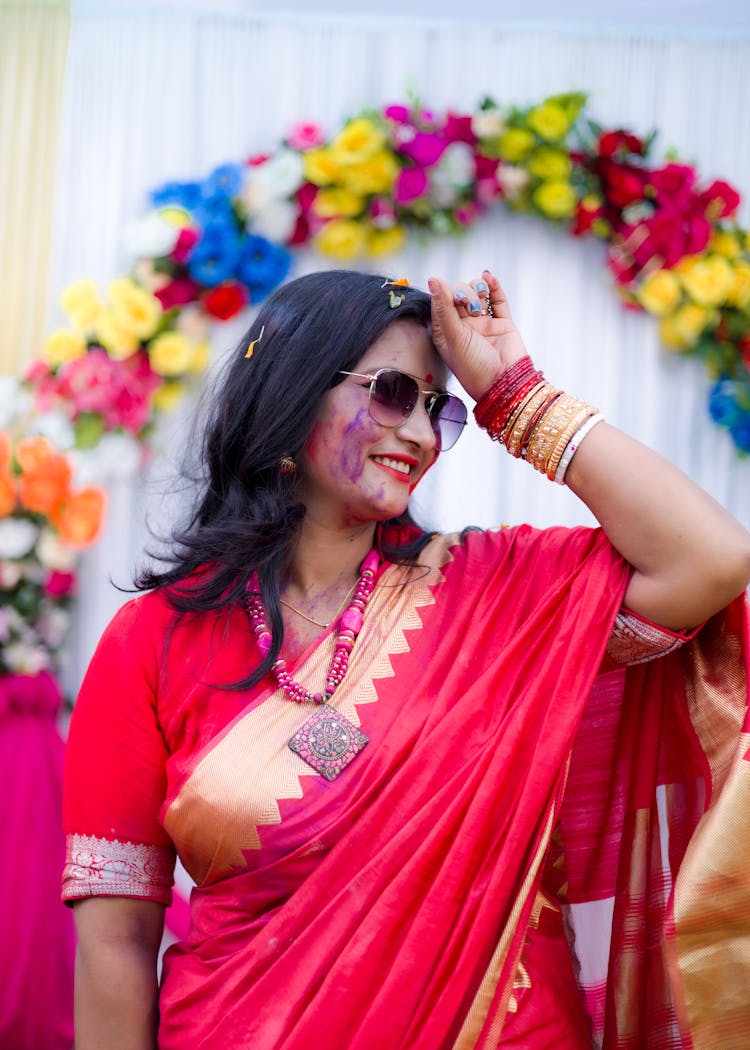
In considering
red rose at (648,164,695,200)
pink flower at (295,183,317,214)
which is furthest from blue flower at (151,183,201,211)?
red rose at (648,164,695,200)

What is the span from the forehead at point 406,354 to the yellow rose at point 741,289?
212 cm

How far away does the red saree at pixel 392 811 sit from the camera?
5.09 ft

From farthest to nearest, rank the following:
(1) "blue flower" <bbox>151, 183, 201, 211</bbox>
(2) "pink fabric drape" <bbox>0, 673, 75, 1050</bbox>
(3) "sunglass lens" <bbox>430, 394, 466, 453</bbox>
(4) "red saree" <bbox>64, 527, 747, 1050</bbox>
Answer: (1) "blue flower" <bbox>151, 183, 201, 211</bbox>
(2) "pink fabric drape" <bbox>0, 673, 75, 1050</bbox>
(3) "sunglass lens" <bbox>430, 394, 466, 453</bbox>
(4) "red saree" <bbox>64, 527, 747, 1050</bbox>

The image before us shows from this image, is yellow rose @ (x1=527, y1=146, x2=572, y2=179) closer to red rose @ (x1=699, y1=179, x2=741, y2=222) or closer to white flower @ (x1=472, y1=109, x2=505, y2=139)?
white flower @ (x1=472, y1=109, x2=505, y2=139)

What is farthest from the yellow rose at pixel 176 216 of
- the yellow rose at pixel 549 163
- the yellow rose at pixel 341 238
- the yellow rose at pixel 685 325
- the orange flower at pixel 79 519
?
the yellow rose at pixel 685 325

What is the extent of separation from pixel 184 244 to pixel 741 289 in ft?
6.15

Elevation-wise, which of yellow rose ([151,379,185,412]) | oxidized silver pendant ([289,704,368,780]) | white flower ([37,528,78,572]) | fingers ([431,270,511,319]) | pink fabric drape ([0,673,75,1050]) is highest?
fingers ([431,270,511,319])

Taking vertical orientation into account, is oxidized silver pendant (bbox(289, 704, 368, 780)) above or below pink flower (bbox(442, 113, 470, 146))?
below

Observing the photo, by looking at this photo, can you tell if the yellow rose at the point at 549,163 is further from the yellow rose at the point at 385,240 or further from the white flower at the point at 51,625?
the white flower at the point at 51,625

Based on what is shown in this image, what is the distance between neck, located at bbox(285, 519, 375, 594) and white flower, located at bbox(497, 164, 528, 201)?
2117 mm

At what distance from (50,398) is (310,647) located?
84.0 inches

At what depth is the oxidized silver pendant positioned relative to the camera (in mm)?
1692

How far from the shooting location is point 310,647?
1857 millimetres

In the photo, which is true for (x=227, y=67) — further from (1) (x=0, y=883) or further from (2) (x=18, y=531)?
(1) (x=0, y=883)
